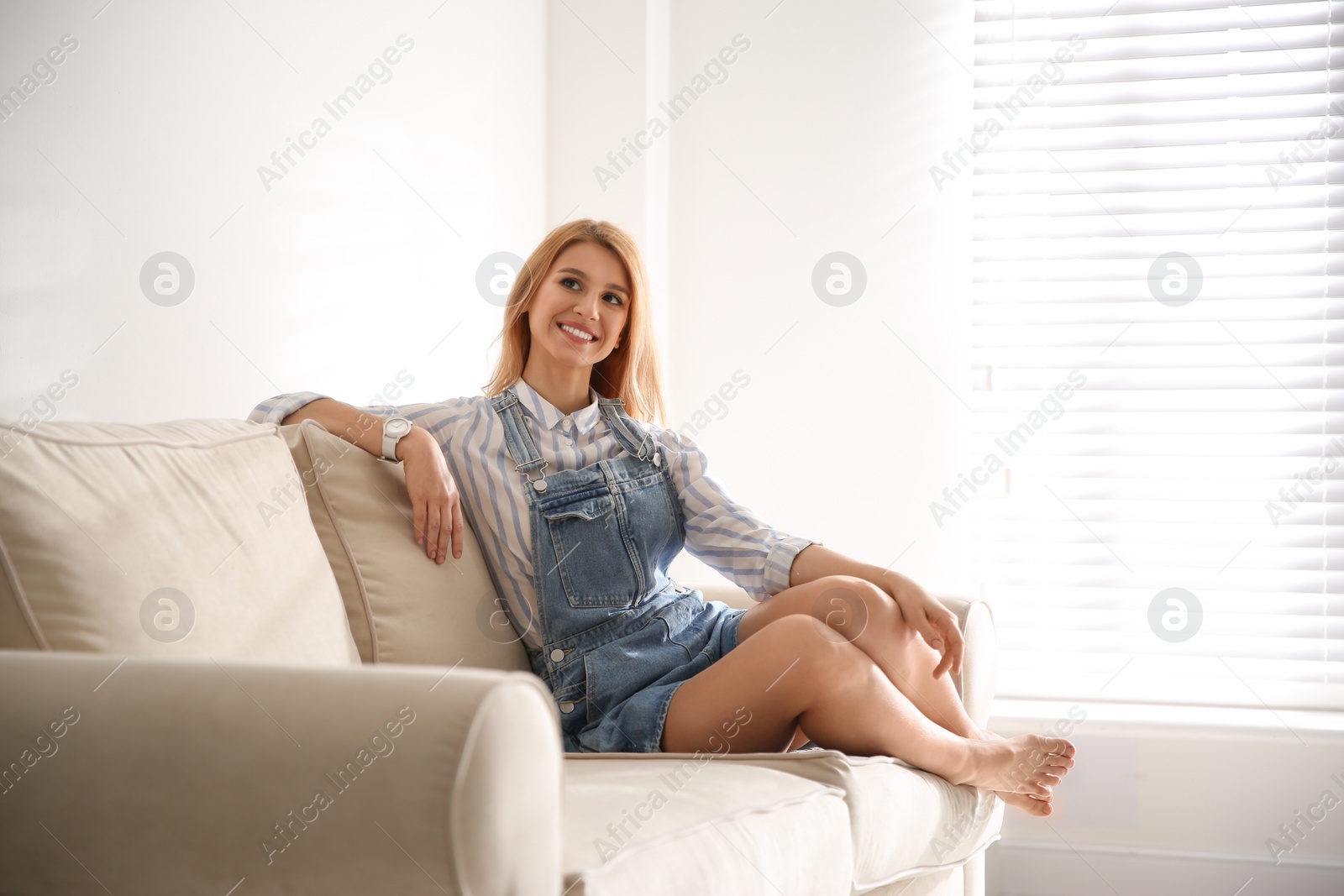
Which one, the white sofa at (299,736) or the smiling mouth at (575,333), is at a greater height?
the smiling mouth at (575,333)

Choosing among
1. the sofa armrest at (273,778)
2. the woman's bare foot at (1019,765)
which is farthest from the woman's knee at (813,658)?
the sofa armrest at (273,778)

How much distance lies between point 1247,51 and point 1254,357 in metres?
0.74

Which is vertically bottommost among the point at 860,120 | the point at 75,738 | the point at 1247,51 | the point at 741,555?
the point at 75,738

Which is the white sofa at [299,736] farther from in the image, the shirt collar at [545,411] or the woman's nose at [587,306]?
the woman's nose at [587,306]

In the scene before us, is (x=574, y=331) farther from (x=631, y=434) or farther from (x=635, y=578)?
(x=635, y=578)

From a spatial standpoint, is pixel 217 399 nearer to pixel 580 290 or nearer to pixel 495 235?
pixel 580 290

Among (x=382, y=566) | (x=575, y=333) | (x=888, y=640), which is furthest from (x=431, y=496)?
(x=888, y=640)

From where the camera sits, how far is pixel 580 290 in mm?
1767

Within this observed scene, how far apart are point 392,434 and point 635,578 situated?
1.36 ft

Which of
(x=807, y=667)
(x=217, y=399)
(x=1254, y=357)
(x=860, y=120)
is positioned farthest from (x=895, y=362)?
(x=217, y=399)

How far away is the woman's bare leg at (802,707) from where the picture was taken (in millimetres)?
1339

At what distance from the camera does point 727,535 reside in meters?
1.66

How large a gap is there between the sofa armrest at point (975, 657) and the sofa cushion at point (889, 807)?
216 mm

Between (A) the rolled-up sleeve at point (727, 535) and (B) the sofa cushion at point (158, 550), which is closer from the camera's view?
(B) the sofa cushion at point (158, 550)
